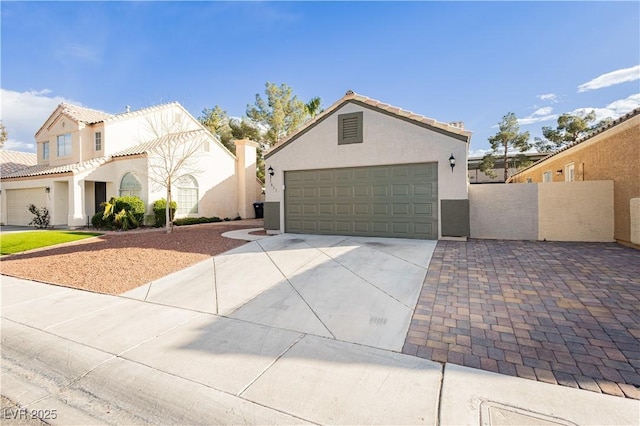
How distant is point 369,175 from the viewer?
10648 mm

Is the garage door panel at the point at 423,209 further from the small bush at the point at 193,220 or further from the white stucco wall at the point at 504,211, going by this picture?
the small bush at the point at 193,220

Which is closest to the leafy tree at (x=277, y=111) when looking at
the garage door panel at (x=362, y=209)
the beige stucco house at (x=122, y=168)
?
the beige stucco house at (x=122, y=168)

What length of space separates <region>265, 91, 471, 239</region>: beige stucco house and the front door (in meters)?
12.3

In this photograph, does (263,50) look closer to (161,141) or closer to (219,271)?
(161,141)

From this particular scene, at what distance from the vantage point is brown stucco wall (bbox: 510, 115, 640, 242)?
808 cm

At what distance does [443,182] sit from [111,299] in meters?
9.52

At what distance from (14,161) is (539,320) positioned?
114ft

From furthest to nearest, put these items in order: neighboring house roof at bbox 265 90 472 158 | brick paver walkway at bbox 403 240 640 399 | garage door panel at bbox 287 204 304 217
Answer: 1. garage door panel at bbox 287 204 304 217
2. neighboring house roof at bbox 265 90 472 158
3. brick paver walkway at bbox 403 240 640 399

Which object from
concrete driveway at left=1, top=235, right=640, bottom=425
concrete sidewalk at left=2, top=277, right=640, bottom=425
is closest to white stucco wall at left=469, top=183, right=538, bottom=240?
concrete driveway at left=1, top=235, right=640, bottom=425

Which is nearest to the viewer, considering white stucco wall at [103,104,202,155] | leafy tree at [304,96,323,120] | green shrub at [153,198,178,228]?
green shrub at [153,198,178,228]

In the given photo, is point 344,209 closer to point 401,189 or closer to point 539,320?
point 401,189

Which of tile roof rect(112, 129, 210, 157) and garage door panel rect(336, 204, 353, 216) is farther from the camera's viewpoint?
tile roof rect(112, 129, 210, 157)

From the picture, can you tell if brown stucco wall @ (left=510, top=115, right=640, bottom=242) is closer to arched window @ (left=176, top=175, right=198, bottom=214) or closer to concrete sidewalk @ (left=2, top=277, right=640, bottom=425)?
concrete sidewalk @ (left=2, top=277, right=640, bottom=425)

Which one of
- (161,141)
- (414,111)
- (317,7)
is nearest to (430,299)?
(414,111)
